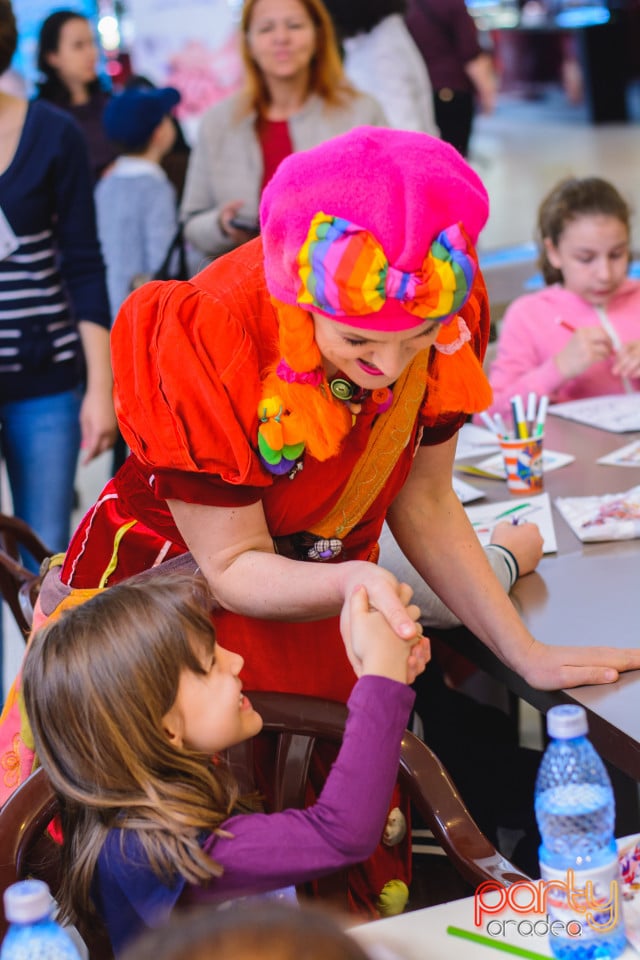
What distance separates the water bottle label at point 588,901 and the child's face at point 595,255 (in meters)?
2.14

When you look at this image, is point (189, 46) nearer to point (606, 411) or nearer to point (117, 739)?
point (606, 411)

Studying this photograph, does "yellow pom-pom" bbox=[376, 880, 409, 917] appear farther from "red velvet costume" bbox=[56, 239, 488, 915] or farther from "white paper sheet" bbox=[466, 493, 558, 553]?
"white paper sheet" bbox=[466, 493, 558, 553]

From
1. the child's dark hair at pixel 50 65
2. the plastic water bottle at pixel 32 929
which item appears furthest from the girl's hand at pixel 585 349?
the child's dark hair at pixel 50 65

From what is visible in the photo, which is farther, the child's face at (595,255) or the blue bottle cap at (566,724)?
the child's face at (595,255)

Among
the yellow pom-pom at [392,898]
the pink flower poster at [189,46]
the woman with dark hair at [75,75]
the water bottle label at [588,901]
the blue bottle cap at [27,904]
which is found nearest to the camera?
the blue bottle cap at [27,904]

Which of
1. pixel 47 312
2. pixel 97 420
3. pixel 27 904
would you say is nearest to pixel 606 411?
pixel 97 420

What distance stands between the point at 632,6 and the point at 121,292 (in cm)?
1104

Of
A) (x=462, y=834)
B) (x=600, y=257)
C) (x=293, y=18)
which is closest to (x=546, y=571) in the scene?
(x=462, y=834)

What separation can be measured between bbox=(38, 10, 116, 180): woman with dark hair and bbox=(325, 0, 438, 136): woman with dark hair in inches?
53.3

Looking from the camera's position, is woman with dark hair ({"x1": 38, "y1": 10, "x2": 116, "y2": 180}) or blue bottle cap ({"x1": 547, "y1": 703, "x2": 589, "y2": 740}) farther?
woman with dark hair ({"x1": 38, "y1": 10, "x2": 116, "y2": 180})

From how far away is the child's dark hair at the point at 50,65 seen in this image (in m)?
5.22

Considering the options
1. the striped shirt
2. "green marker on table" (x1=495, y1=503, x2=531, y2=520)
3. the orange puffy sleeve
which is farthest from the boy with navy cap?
the orange puffy sleeve

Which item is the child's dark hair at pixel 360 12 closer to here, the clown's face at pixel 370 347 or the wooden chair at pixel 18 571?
the wooden chair at pixel 18 571

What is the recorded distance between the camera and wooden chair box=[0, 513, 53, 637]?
6.81 ft
